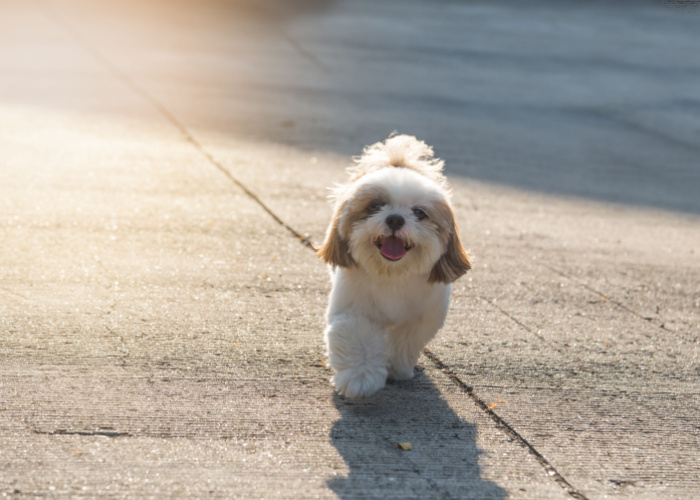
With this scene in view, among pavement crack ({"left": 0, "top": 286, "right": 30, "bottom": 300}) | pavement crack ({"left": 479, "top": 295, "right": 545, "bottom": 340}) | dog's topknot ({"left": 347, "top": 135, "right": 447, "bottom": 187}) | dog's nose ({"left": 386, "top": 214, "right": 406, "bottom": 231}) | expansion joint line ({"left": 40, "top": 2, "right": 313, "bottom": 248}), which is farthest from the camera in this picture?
expansion joint line ({"left": 40, "top": 2, "right": 313, "bottom": 248})

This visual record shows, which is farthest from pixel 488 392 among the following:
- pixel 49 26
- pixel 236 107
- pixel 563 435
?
pixel 49 26

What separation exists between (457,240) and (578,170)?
6884 millimetres

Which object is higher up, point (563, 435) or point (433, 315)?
point (433, 315)

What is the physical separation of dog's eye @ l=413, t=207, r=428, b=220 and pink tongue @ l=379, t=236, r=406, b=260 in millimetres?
162

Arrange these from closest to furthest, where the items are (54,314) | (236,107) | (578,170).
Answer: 1. (54,314)
2. (578,170)
3. (236,107)

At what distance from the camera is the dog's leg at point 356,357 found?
14.6 feet

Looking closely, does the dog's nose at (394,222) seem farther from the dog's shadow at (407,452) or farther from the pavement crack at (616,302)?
the pavement crack at (616,302)

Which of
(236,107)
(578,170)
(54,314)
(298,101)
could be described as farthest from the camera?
(298,101)

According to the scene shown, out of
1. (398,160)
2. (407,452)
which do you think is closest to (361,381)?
(407,452)

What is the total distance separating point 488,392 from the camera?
495 centimetres

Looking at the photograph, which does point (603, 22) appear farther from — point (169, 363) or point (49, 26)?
point (169, 363)

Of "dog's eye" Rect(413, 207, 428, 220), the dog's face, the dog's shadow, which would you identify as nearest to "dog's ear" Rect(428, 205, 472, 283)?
the dog's face

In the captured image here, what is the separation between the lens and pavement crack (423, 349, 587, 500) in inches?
158

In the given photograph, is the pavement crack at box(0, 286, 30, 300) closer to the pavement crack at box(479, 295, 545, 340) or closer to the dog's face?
the dog's face
